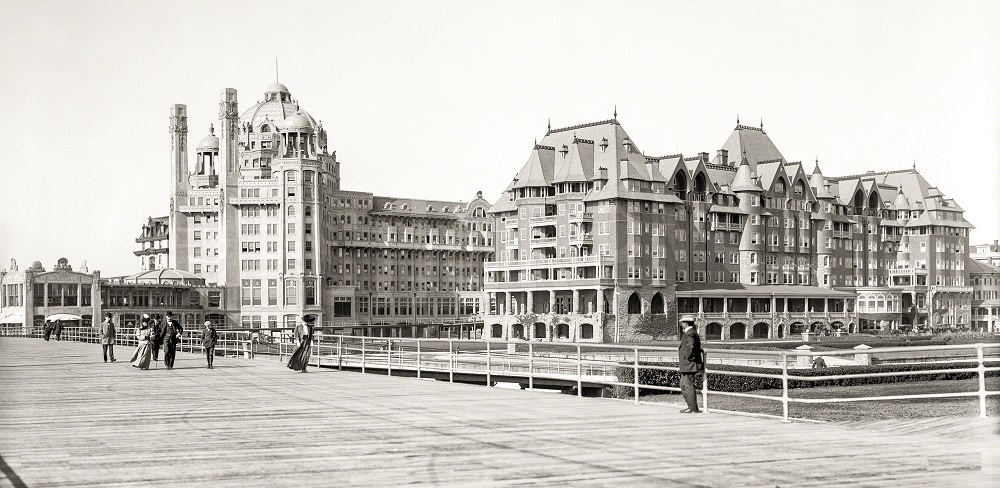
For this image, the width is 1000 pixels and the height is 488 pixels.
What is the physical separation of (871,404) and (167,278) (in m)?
114

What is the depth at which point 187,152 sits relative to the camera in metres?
162

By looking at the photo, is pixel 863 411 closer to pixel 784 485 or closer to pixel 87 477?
pixel 784 485

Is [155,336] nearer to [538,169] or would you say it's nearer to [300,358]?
[300,358]

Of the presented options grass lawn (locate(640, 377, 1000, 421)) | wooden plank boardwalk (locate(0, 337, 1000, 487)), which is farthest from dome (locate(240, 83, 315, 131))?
wooden plank boardwalk (locate(0, 337, 1000, 487))

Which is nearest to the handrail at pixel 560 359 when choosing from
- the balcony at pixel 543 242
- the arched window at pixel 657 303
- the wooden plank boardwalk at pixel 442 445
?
the wooden plank boardwalk at pixel 442 445

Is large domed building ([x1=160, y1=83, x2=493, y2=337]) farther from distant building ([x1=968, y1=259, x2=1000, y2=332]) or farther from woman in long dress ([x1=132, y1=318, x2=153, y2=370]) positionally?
woman in long dress ([x1=132, y1=318, x2=153, y2=370])

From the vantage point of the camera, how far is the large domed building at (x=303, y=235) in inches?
5650

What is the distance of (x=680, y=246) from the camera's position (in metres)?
118

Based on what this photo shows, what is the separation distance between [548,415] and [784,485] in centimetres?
829

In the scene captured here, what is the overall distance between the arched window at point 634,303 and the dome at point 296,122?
58.6 metres

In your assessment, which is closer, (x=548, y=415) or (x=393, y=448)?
(x=393, y=448)

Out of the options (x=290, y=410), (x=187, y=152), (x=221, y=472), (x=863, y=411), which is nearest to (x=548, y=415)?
(x=290, y=410)

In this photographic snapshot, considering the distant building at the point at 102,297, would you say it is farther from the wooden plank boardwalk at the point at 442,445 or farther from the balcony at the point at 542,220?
the wooden plank boardwalk at the point at 442,445

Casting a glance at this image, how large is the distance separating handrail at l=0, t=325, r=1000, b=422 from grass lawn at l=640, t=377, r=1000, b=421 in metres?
0.74
